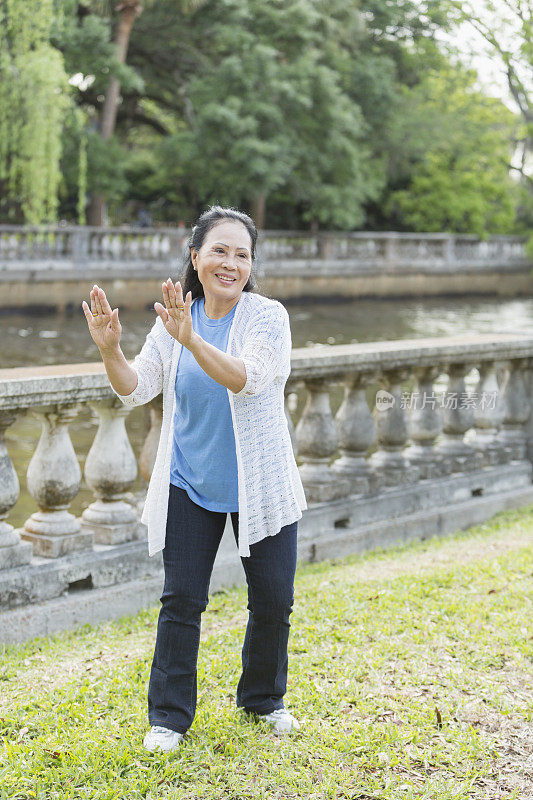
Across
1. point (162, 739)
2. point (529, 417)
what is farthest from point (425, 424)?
point (162, 739)

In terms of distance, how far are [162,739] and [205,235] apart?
4.89 feet

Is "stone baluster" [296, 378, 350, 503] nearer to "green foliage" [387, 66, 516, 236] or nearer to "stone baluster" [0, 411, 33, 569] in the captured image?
"stone baluster" [0, 411, 33, 569]

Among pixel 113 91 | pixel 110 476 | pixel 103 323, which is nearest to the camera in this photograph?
pixel 103 323

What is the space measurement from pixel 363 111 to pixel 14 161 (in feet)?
48.3

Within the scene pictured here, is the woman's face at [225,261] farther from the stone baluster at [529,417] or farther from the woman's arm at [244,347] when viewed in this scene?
the stone baluster at [529,417]

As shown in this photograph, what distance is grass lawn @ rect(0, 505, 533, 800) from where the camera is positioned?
2.80 m

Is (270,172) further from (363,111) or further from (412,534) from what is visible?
(412,534)

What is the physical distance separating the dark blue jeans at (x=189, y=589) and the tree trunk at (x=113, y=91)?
2419cm

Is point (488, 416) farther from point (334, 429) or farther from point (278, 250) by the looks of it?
point (278, 250)

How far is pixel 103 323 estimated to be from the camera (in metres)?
2.75

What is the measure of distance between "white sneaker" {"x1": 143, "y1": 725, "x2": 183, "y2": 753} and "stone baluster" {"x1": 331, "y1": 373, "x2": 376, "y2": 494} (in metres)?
2.58

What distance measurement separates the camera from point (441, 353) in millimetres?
5703

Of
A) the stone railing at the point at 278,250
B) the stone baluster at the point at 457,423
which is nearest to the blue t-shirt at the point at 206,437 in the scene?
the stone baluster at the point at 457,423

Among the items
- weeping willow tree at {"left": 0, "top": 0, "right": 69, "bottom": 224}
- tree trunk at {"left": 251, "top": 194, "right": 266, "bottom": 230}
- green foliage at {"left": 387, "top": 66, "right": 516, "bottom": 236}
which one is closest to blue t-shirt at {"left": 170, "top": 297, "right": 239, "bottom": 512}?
weeping willow tree at {"left": 0, "top": 0, "right": 69, "bottom": 224}
